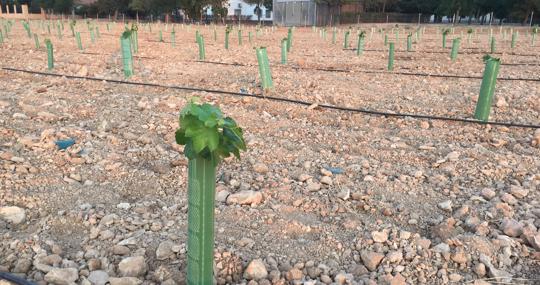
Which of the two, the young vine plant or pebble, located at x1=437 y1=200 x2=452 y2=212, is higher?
the young vine plant

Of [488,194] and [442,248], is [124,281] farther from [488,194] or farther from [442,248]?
[488,194]

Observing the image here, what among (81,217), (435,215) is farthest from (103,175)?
(435,215)

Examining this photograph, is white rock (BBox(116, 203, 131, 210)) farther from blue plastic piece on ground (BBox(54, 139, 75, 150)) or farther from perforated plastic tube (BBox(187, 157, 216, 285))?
blue plastic piece on ground (BBox(54, 139, 75, 150))

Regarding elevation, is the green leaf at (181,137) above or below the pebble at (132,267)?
above

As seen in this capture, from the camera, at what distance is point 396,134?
14.9ft

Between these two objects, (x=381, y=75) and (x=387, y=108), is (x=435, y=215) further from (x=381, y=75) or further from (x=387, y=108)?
(x=381, y=75)

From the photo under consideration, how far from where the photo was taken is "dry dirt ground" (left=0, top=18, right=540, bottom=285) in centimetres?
226

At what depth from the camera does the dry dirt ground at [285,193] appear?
7.41 ft

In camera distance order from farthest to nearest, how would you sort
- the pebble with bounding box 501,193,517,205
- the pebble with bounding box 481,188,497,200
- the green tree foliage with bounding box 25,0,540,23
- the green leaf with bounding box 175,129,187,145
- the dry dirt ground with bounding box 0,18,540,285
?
the green tree foliage with bounding box 25,0,540,23, the pebble with bounding box 481,188,497,200, the pebble with bounding box 501,193,517,205, the dry dirt ground with bounding box 0,18,540,285, the green leaf with bounding box 175,129,187,145

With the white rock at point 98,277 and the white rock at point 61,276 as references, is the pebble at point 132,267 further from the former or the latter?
the white rock at point 61,276

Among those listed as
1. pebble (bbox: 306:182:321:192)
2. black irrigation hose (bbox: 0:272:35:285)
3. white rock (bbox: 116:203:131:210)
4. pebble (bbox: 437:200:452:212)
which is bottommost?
black irrigation hose (bbox: 0:272:35:285)

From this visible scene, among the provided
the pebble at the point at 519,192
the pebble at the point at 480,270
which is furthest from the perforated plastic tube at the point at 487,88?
the pebble at the point at 480,270

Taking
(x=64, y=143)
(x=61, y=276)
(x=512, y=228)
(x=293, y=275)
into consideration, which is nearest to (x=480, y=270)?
(x=512, y=228)

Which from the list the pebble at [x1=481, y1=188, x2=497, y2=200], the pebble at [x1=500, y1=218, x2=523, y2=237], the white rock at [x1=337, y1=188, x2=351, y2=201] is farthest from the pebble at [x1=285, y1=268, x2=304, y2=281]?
the pebble at [x1=481, y1=188, x2=497, y2=200]
